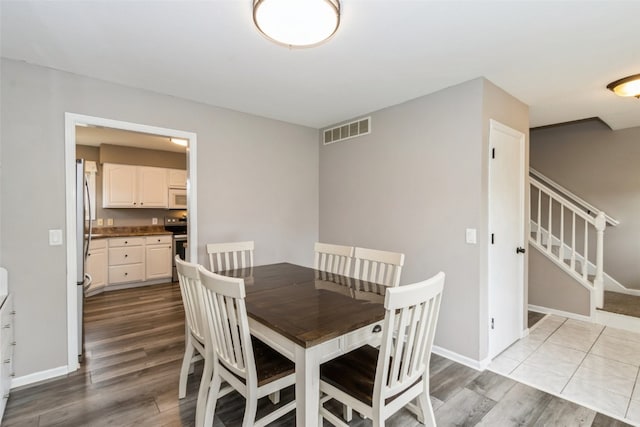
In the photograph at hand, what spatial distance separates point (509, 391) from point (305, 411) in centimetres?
173

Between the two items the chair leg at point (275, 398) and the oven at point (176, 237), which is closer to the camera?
the chair leg at point (275, 398)

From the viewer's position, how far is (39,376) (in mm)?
2258

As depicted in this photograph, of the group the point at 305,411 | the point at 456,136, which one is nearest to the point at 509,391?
the point at 305,411

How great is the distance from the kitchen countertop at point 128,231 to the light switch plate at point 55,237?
259cm

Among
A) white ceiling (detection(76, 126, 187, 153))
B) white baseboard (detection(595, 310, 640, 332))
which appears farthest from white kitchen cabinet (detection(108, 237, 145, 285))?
white baseboard (detection(595, 310, 640, 332))

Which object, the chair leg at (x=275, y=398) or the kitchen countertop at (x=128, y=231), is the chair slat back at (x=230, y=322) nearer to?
the chair leg at (x=275, y=398)

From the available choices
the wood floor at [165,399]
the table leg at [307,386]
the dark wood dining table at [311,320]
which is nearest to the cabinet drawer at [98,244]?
the wood floor at [165,399]

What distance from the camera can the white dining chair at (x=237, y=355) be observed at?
136 centimetres

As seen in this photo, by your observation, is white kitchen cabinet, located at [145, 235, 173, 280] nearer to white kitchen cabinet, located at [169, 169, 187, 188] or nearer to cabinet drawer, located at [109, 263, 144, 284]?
cabinet drawer, located at [109, 263, 144, 284]

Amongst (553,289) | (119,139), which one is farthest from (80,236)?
(553,289)

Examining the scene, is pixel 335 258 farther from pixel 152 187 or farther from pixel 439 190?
pixel 152 187

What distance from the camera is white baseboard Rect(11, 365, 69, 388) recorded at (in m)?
2.18

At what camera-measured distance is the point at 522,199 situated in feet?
9.79

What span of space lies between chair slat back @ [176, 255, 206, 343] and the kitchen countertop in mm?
3654
